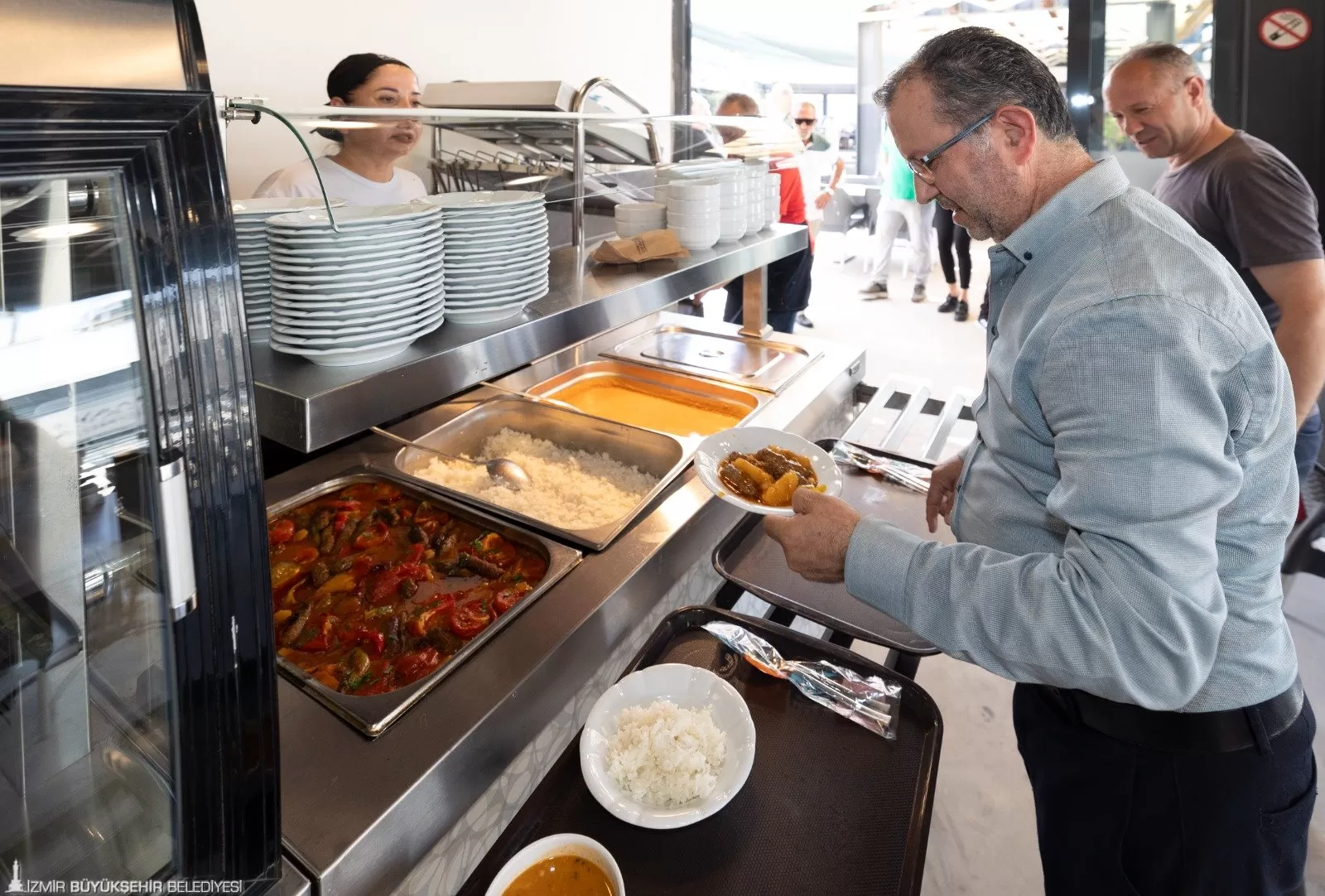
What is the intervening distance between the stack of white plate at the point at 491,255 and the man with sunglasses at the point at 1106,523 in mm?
532

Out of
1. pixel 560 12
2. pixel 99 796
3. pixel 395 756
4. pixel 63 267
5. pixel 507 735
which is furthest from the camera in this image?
pixel 560 12

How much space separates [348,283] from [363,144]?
5.30 feet

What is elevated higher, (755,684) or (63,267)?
(63,267)

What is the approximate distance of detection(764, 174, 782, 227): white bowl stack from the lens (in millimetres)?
1994

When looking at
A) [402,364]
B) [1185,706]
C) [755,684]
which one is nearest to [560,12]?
[402,364]

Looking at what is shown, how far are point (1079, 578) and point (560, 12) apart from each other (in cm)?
328

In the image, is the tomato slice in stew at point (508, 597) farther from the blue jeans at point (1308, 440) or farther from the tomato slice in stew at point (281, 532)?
the blue jeans at point (1308, 440)

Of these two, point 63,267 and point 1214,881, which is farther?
point 1214,881

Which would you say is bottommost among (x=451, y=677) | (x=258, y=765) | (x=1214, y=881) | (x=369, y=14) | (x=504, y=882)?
(x=1214, y=881)

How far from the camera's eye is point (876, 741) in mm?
1045

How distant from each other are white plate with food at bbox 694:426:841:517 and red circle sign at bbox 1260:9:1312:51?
2884 millimetres

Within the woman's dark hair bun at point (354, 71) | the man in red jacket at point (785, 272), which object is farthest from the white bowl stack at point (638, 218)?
the man in red jacket at point (785, 272)

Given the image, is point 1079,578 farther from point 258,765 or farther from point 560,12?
point 560,12
